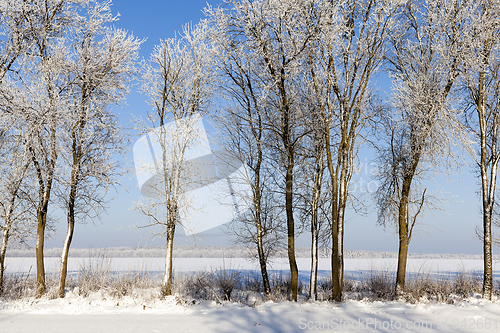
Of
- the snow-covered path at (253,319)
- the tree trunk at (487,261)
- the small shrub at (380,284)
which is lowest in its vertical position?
the small shrub at (380,284)

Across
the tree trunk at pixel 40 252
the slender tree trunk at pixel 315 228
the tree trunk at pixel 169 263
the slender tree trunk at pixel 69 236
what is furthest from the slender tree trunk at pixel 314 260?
the tree trunk at pixel 40 252

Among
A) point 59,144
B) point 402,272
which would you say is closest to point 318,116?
point 402,272

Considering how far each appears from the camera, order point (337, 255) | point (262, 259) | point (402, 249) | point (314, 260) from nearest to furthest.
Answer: point (337, 255)
point (314, 260)
point (262, 259)
point (402, 249)

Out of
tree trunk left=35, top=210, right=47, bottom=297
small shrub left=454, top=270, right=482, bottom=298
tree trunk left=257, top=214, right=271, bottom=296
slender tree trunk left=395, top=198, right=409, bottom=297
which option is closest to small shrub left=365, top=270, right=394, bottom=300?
slender tree trunk left=395, top=198, right=409, bottom=297

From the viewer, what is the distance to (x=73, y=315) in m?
7.19

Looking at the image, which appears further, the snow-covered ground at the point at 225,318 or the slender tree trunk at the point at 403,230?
the slender tree trunk at the point at 403,230

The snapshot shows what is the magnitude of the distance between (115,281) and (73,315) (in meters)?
3.03

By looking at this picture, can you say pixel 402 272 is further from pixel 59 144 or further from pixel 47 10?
pixel 47 10

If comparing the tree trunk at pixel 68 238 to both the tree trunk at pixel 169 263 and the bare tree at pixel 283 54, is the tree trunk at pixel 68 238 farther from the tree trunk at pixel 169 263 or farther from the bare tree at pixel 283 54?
the bare tree at pixel 283 54

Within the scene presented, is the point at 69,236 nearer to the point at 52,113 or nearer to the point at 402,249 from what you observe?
the point at 52,113

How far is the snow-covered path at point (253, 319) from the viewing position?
5852mm

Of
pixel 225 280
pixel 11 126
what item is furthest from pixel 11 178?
pixel 225 280

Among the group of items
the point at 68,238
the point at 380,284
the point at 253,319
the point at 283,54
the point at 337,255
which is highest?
the point at 283,54

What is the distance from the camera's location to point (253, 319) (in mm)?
6508
